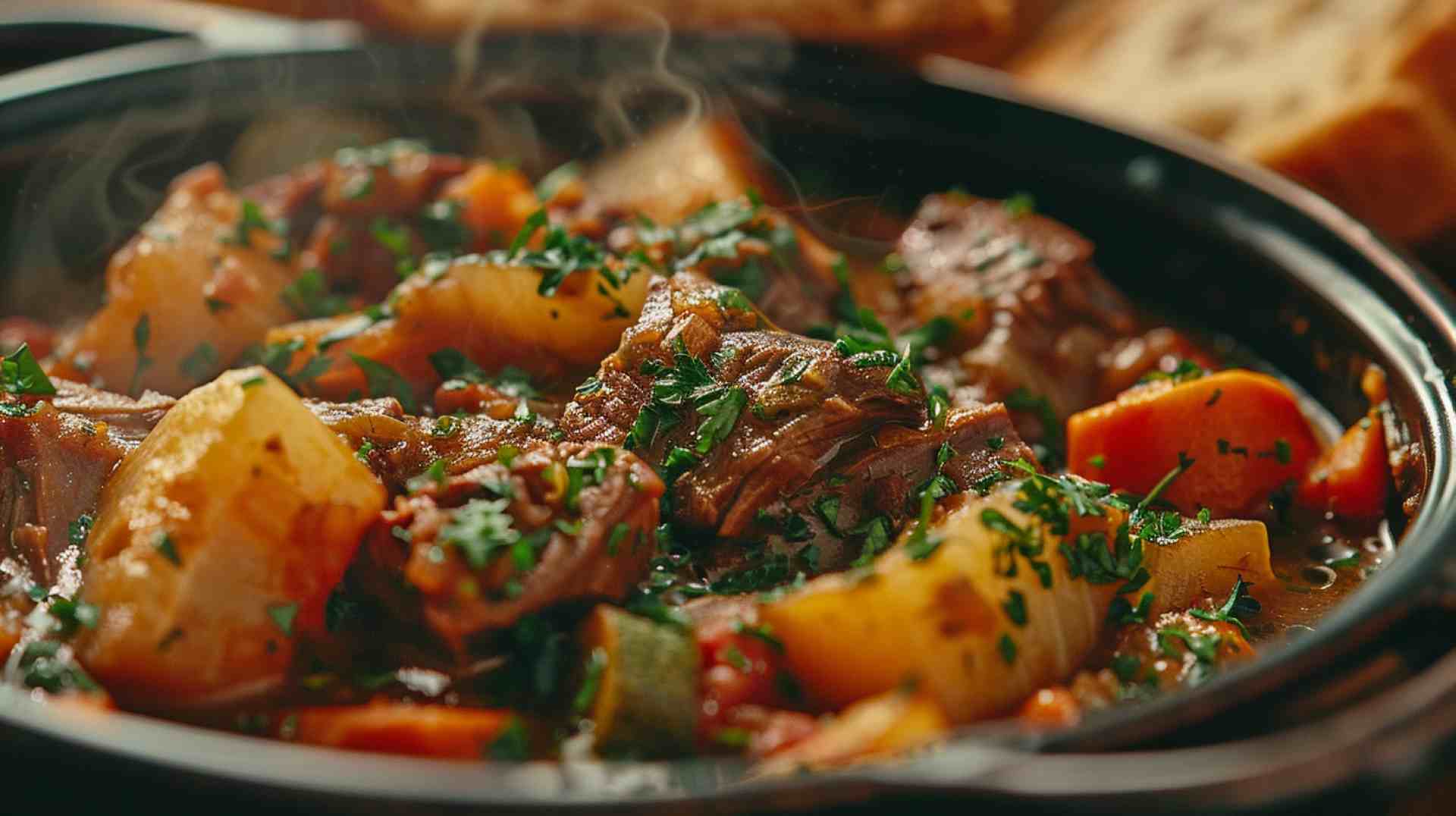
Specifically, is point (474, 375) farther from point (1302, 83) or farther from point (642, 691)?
point (1302, 83)

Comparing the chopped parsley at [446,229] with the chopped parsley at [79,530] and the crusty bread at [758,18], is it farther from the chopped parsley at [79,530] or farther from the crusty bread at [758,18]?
the chopped parsley at [79,530]

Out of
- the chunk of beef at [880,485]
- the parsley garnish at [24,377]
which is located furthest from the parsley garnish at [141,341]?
the chunk of beef at [880,485]

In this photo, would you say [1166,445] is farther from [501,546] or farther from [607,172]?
[607,172]

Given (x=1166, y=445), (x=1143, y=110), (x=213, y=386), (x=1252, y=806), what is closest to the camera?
(x=1252, y=806)

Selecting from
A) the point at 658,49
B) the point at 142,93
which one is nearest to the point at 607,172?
the point at 658,49

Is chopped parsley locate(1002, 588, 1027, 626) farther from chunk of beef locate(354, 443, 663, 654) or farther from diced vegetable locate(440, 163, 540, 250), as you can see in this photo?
diced vegetable locate(440, 163, 540, 250)

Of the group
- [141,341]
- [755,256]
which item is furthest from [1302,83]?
[141,341]
